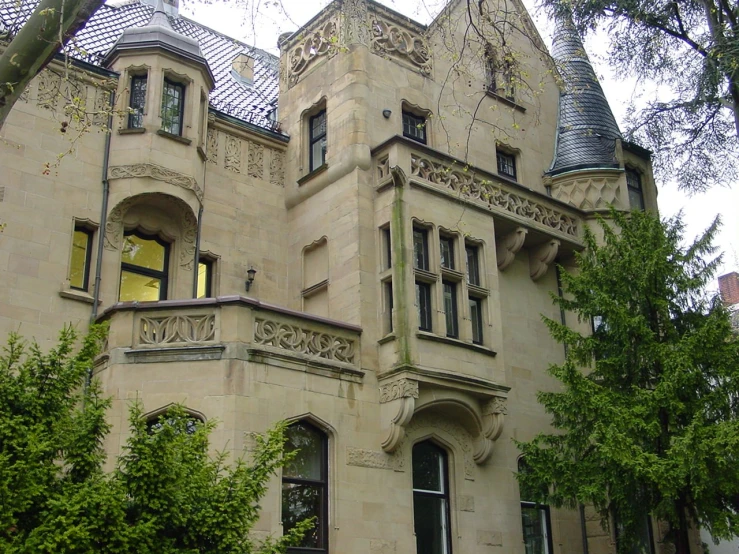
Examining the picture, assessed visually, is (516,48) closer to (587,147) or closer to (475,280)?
(587,147)

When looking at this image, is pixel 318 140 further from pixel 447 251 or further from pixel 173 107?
pixel 447 251

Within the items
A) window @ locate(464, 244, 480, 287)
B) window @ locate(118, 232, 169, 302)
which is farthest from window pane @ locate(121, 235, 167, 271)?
window @ locate(464, 244, 480, 287)

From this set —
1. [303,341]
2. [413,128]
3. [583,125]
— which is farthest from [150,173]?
[583,125]

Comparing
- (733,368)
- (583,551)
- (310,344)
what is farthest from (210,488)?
(583,551)

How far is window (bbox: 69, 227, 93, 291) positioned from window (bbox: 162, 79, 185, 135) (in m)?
2.83

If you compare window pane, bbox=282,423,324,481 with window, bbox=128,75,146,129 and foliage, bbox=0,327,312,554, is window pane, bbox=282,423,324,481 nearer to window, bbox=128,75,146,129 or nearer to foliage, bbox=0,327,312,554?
foliage, bbox=0,327,312,554

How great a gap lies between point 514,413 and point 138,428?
1231 centimetres

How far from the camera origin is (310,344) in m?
18.1

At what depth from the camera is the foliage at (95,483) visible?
951 cm

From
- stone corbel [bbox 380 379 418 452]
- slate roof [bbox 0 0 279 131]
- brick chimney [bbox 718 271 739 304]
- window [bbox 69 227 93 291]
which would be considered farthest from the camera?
brick chimney [bbox 718 271 739 304]

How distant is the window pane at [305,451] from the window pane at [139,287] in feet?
15.0

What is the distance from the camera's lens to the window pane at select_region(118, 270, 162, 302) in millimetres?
19558

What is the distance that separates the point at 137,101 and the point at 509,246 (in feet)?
29.5

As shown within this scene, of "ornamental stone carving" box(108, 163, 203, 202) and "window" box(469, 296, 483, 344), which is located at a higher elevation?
"ornamental stone carving" box(108, 163, 203, 202)
